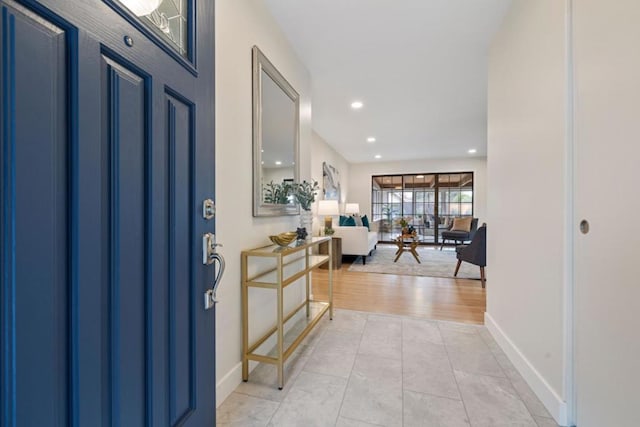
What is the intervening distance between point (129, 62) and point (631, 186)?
64.4 inches

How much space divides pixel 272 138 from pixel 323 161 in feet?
12.3

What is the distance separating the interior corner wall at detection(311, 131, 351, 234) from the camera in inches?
206

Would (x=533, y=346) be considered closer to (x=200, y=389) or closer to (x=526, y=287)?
(x=526, y=287)

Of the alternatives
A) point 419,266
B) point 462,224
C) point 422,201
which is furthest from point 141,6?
point 422,201

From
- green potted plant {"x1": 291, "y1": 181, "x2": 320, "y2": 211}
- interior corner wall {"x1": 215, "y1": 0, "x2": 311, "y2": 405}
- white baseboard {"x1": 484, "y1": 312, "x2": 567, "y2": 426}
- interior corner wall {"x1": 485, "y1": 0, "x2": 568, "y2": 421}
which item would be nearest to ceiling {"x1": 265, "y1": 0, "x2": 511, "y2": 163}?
interior corner wall {"x1": 485, "y1": 0, "x2": 568, "y2": 421}

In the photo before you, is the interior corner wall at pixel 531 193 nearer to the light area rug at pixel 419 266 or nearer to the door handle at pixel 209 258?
the door handle at pixel 209 258

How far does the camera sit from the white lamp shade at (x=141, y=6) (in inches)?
28.4

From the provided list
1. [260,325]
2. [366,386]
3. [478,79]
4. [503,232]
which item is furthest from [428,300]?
[478,79]

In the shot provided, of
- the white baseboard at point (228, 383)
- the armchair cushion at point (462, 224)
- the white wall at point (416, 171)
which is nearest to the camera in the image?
the white baseboard at point (228, 383)

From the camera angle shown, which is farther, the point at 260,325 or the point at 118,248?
the point at 260,325

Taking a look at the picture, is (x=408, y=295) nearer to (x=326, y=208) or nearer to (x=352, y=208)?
(x=326, y=208)

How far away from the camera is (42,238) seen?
51 cm

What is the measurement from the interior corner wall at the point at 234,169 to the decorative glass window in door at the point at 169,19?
0.54 metres

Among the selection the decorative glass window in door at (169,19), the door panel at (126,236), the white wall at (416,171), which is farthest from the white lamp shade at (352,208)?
the door panel at (126,236)
